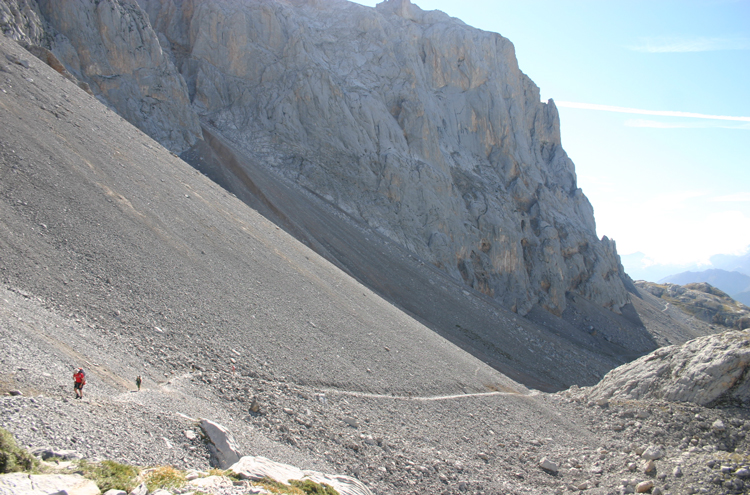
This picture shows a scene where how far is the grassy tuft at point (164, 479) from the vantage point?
7123 millimetres

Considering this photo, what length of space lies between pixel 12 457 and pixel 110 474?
4.60 ft

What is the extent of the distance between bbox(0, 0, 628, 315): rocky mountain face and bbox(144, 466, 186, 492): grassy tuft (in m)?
42.8

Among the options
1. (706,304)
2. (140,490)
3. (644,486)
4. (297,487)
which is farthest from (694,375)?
(706,304)

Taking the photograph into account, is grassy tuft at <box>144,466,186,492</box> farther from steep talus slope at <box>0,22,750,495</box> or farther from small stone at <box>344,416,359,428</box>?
small stone at <box>344,416,359,428</box>

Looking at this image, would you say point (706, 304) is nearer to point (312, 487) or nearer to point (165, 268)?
point (165, 268)

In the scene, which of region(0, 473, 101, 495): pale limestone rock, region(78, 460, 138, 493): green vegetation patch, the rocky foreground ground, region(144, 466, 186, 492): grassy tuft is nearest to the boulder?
the rocky foreground ground

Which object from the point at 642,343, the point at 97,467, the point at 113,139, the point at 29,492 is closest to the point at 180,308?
the point at 97,467

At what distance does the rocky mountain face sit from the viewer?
45875mm

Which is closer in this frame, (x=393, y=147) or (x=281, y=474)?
(x=281, y=474)

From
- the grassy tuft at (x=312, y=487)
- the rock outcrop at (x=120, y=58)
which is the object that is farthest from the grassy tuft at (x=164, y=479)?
the rock outcrop at (x=120, y=58)

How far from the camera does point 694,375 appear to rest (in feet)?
70.9

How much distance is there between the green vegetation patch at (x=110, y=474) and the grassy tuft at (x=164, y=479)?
21cm

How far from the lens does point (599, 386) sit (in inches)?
1067

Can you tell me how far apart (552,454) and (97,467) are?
A: 17.7 meters
